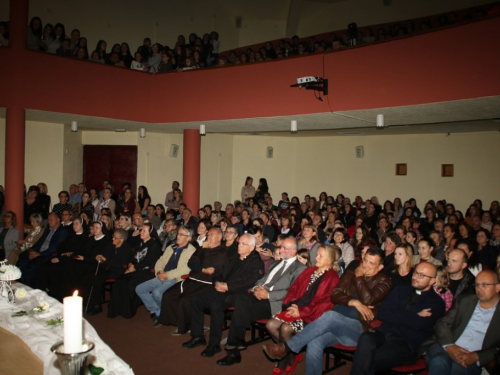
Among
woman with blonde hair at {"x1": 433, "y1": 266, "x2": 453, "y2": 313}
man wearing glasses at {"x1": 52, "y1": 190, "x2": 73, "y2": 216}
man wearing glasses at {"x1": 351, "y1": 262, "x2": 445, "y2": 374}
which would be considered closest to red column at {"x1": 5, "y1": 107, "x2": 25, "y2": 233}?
man wearing glasses at {"x1": 52, "y1": 190, "x2": 73, "y2": 216}

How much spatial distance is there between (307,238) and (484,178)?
7.20m

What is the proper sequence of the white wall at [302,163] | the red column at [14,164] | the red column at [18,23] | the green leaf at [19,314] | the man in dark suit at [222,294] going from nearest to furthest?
the green leaf at [19,314], the man in dark suit at [222,294], the red column at [18,23], the red column at [14,164], the white wall at [302,163]

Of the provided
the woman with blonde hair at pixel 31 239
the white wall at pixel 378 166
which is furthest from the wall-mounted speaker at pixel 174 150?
the woman with blonde hair at pixel 31 239

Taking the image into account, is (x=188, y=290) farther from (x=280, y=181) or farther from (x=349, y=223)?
(x=280, y=181)

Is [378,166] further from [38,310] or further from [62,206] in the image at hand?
[38,310]

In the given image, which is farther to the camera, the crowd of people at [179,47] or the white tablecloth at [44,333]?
the crowd of people at [179,47]

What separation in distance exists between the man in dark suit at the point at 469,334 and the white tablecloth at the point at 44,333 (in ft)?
7.55

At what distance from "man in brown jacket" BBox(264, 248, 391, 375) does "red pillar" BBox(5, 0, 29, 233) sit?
6.42m

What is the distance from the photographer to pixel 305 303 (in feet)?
14.6

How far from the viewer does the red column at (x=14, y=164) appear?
8445 millimetres

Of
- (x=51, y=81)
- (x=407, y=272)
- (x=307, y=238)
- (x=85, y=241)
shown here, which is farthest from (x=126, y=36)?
(x=407, y=272)

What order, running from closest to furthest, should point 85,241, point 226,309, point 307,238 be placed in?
1. point 226,309
2. point 307,238
3. point 85,241

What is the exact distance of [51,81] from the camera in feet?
28.3

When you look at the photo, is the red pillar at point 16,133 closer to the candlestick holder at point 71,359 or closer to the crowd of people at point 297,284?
the crowd of people at point 297,284
